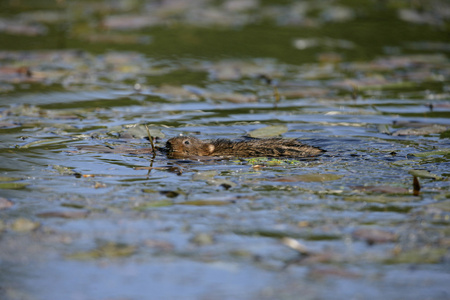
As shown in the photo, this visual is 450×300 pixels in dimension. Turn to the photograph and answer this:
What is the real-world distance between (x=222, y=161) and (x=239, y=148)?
43 centimetres

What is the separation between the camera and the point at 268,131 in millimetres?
7223

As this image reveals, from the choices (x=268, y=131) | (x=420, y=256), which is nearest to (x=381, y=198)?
(x=420, y=256)

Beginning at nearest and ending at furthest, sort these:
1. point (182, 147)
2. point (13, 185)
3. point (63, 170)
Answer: point (13, 185) → point (63, 170) → point (182, 147)

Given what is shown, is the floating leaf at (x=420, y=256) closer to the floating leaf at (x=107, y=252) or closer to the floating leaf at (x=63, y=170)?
the floating leaf at (x=107, y=252)

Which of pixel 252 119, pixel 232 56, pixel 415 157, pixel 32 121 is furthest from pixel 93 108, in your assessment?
pixel 415 157

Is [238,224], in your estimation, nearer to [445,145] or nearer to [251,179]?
[251,179]

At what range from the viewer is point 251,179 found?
5512 millimetres

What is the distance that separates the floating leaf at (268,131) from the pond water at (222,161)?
3cm

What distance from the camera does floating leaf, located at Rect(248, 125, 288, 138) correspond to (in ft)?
23.4

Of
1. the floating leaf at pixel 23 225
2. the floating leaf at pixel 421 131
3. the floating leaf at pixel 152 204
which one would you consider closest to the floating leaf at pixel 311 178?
the floating leaf at pixel 152 204

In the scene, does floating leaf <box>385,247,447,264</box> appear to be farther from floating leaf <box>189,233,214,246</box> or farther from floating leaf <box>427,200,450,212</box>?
floating leaf <box>189,233,214,246</box>

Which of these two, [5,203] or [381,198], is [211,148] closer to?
[381,198]

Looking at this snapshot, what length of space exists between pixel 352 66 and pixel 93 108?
14.9ft

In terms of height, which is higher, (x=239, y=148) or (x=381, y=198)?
(x=239, y=148)
